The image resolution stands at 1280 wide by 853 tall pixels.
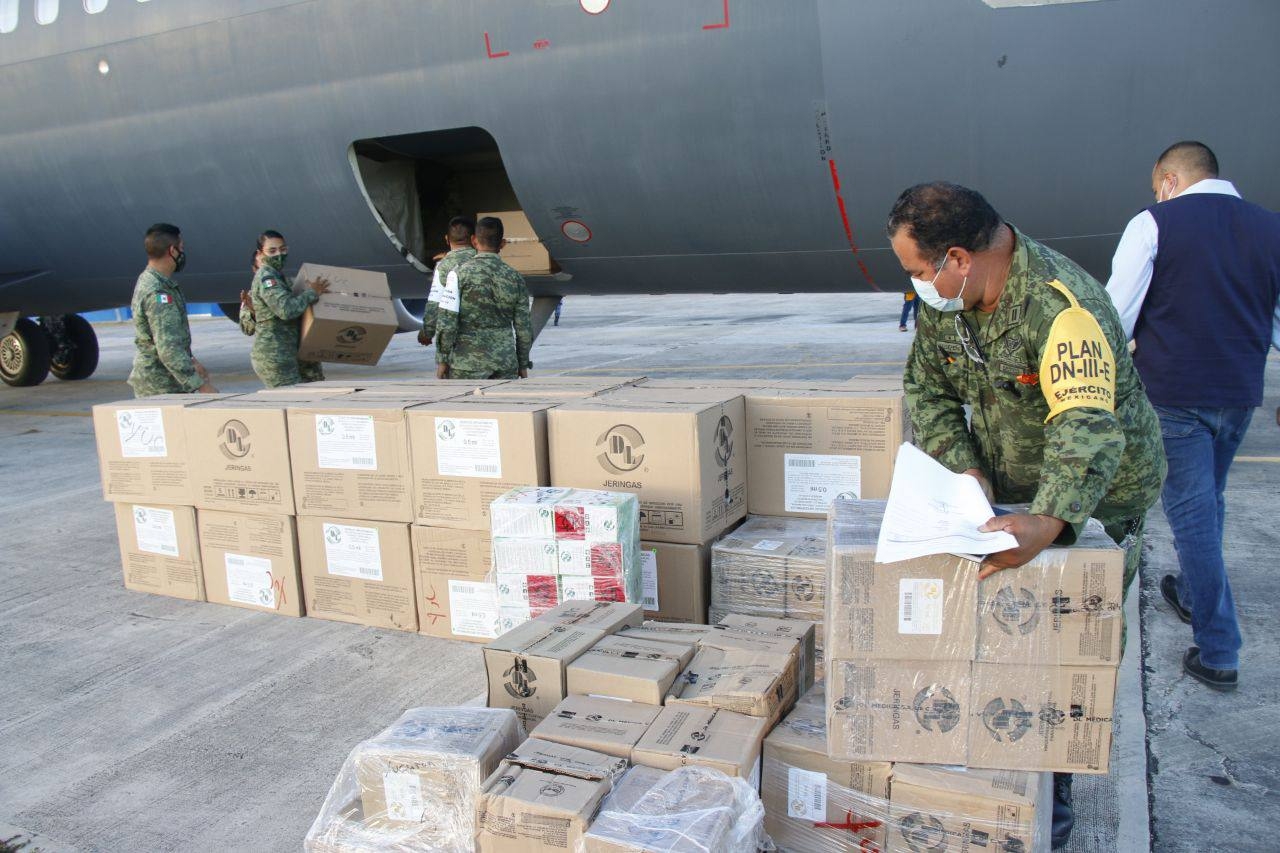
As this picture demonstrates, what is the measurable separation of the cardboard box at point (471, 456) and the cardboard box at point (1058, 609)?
81.5 inches

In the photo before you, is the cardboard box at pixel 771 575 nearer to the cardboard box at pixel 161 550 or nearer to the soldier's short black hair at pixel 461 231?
the cardboard box at pixel 161 550

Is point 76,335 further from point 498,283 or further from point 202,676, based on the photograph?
point 202,676

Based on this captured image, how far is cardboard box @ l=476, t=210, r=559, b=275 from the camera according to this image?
764 centimetres

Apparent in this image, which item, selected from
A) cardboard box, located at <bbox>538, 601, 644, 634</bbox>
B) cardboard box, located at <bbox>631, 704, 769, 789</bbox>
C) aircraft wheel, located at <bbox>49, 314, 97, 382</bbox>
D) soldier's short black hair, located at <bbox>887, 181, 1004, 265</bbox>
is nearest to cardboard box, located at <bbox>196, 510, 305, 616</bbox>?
cardboard box, located at <bbox>538, 601, 644, 634</bbox>

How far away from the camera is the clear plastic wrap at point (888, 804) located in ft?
6.93

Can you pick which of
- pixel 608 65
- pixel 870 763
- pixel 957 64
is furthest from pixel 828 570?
pixel 608 65

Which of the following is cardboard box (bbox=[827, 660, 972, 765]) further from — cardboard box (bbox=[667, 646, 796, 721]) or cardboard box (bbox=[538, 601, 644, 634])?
cardboard box (bbox=[538, 601, 644, 634])

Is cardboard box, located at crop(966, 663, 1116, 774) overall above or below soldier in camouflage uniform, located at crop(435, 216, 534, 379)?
below

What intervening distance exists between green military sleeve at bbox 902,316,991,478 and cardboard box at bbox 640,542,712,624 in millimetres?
1111

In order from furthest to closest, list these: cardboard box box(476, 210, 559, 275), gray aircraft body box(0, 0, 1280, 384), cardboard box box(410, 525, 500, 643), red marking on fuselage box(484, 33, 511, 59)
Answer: cardboard box box(476, 210, 559, 275) < red marking on fuselage box(484, 33, 511, 59) < gray aircraft body box(0, 0, 1280, 384) < cardboard box box(410, 525, 500, 643)

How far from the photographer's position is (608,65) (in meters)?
5.73

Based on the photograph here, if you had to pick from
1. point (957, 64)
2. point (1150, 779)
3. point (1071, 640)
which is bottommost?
point (1150, 779)

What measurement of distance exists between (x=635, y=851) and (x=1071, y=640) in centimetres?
105

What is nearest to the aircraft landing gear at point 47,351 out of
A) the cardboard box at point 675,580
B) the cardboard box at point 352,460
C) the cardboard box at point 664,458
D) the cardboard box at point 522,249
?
the cardboard box at point 522,249
